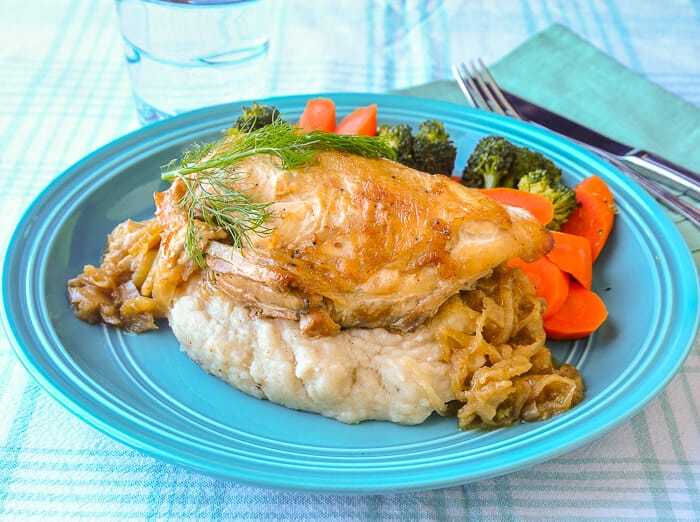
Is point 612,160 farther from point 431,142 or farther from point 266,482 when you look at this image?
point 266,482

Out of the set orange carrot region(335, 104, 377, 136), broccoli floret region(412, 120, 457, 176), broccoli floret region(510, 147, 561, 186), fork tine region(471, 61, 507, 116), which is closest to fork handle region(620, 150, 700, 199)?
broccoli floret region(510, 147, 561, 186)

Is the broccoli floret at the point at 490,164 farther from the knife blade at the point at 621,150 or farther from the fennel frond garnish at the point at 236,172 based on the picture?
the fennel frond garnish at the point at 236,172

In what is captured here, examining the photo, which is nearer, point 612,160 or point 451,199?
point 451,199

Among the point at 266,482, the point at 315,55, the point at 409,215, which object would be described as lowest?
the point at 315,55

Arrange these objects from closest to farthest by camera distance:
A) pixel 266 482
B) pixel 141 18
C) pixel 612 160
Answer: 1. pixel 266 482
2. pixel 612 160
3. pixel 141 18

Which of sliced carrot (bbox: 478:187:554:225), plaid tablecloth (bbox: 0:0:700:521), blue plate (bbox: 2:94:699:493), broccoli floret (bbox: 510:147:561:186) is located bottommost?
plaid tablecloth (bbox: 0:0:700:521)

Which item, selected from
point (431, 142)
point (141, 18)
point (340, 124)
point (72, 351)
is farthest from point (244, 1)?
point (72, 351)

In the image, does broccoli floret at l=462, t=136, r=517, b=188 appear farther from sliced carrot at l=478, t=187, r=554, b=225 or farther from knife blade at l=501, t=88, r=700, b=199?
knife blade at l=501, t=88, r=700, b=199
